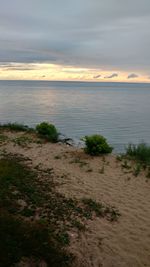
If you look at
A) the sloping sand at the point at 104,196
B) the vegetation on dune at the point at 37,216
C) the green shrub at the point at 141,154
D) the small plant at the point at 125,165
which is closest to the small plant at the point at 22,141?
the sloping sand at the point at 104,196

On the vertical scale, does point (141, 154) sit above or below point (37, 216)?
above

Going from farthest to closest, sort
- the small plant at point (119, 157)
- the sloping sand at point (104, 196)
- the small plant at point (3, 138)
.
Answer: the small plant at point (3, 138), the small plant at point (119, 157), the sloping sand at point (104, 196)

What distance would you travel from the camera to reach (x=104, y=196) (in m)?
8.45

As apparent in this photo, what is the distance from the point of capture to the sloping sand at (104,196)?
5.91 meters

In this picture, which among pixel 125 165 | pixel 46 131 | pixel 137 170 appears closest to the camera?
pixel 137 170

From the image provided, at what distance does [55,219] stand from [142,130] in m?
21.7

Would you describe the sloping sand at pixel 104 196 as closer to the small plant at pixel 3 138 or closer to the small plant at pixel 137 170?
the small plant at pixel 137 170

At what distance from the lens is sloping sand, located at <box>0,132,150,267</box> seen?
19.4 ft

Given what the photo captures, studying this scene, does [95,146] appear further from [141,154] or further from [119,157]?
[141,154]

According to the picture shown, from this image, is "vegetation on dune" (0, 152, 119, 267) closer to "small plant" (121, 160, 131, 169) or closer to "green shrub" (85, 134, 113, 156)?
"small plant" (121, 160, 131, 169)

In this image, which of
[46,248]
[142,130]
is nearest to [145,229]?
[46,248]

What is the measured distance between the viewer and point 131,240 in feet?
21.0

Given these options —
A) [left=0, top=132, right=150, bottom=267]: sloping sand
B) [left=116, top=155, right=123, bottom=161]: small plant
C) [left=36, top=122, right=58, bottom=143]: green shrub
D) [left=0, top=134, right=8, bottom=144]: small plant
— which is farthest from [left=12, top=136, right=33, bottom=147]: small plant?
[left=116, top=155, right=123, bottom=161]: small plant

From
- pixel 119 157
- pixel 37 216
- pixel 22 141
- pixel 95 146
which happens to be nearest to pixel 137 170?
pixel 119 157
